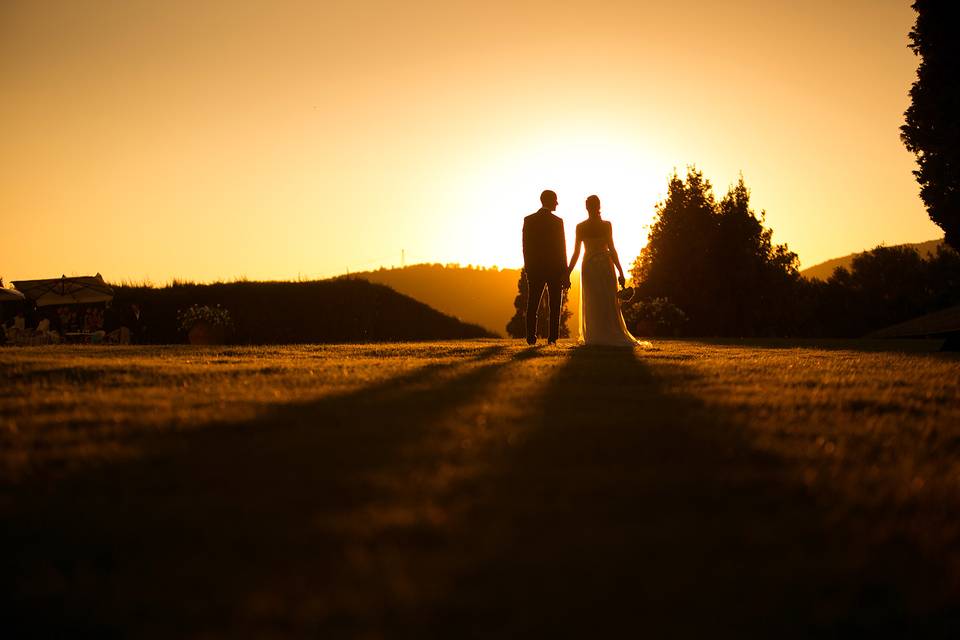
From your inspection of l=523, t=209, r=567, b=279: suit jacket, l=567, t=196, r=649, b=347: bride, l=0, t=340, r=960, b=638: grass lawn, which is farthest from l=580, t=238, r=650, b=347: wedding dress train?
l=0, t=340, r=960, b=638: grass lawn

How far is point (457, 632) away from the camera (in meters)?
2.44

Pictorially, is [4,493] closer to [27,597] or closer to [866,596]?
[27,597]

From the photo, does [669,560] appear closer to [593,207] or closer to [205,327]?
[593,207]

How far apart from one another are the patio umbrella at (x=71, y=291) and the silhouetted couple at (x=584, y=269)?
1872cm

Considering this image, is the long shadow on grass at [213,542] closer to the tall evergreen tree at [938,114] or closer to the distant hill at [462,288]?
the tall evergreen tree at [938,114]

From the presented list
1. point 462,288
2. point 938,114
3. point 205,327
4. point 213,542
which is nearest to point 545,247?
point 205,327

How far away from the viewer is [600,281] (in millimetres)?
17938

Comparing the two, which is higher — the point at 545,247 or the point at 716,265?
the point at 716,265

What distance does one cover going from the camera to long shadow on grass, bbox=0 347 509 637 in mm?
2580

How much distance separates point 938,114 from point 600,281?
1814 centimetres

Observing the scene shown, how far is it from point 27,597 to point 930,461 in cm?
477

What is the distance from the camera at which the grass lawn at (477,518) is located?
2.60 meters

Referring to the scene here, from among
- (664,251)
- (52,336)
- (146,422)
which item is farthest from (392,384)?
(664,251)

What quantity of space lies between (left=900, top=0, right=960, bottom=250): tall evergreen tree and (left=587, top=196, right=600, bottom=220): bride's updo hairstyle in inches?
681
